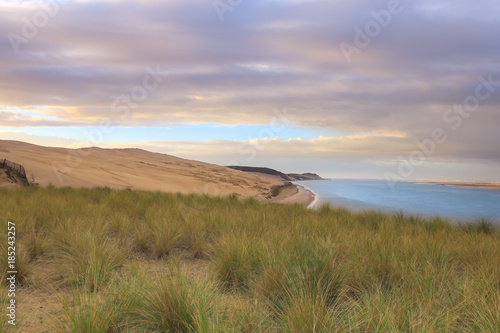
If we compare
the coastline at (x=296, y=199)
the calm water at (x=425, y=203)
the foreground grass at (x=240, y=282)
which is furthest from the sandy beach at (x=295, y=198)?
the foreground grass at (x=240, y=282)

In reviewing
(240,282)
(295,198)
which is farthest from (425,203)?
(240,282)

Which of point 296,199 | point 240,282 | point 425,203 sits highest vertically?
point 425,203

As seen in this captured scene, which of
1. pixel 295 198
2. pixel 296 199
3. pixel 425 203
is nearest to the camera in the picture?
pixel 296 199

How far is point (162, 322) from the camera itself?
2.53 meters

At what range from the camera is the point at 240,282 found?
3.54m

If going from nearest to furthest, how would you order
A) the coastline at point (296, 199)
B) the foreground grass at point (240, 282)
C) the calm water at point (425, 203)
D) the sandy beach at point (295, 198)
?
the foreground grass at point (240, 282) < the calm water at point (425, 203) < the coastline at point (296, 199) < the sandy beach at point (295, 198)

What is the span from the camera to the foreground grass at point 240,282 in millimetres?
2447

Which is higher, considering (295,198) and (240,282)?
(240,282)

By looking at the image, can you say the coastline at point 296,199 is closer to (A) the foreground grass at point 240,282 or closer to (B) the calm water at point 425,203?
(B) the calm water at point 425,203

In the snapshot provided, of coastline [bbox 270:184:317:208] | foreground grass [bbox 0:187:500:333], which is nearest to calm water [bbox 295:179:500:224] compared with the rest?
coastline [bbox 270:184:317:208]

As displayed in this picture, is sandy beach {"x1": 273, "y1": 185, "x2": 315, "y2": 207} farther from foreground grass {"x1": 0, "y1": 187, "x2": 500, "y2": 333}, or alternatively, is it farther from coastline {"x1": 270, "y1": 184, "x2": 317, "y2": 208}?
foreground grass {"x1": 0, "y1": 187, "x2": 500, "y2": 333}

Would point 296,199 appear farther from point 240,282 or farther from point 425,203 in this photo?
point 240,282

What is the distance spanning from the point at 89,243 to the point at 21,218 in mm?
2484

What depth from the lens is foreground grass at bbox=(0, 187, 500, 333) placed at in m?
2.45
